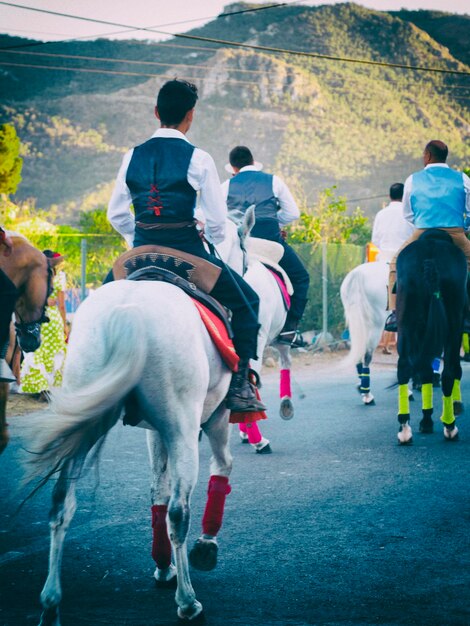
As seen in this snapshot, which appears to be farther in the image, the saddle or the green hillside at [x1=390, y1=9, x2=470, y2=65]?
the green hillside at [x1=390, y1=9, x2=470, y2=65]

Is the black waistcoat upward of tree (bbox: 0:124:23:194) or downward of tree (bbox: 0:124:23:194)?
downward

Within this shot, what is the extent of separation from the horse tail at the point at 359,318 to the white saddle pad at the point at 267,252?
2.93 m

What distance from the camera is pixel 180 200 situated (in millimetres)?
4566

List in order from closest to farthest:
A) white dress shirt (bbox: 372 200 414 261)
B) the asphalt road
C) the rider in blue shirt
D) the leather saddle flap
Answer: the asphalt road
the leather saddle flap
the rider in blue shirt
white dress shirt (bbox: 372 200 414 261)

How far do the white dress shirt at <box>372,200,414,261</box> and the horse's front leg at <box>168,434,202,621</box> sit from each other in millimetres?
7964

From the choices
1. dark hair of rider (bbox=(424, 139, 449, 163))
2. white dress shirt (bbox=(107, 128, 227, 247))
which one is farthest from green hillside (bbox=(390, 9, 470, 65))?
white dress shirt (bbox=(107, 128, 227, 247))

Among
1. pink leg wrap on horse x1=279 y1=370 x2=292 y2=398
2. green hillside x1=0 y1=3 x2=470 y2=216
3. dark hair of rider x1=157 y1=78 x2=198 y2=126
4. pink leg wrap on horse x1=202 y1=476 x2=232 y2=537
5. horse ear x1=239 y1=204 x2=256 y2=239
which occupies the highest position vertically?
green hillside x1=0 y1=3 x2=470 y2=216

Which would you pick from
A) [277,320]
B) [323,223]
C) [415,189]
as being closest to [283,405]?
[277,320]

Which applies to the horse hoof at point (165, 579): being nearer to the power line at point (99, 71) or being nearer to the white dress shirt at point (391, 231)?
the white dress shirt at point (391, 231)

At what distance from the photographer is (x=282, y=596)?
13.9 feet

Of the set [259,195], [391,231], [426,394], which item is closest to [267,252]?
[259,195]

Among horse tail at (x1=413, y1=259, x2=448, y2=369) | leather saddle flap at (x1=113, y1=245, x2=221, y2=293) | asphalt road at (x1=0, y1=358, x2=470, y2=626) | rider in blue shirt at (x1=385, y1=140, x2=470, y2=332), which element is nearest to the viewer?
asphalt road at (x1=0, y1=358, x2=470, y2=626)

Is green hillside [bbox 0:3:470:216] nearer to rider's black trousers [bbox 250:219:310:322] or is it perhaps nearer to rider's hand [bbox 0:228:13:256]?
rider's black trousers [bbox 250:219:310:322]

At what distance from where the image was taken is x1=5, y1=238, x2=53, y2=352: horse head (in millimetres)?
6793
